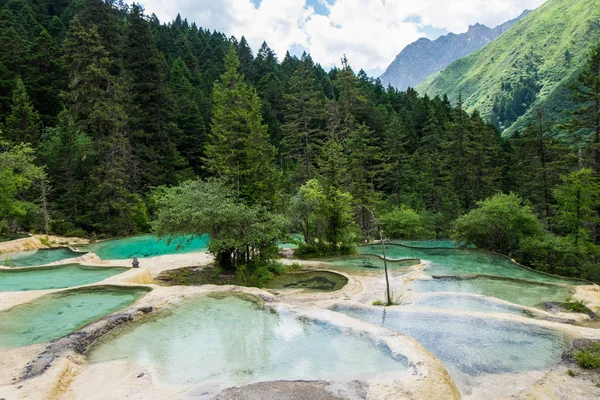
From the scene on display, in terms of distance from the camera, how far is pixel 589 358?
864 centimetres

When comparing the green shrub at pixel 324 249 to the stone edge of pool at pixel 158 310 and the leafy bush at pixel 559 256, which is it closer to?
the leafy bush at pixel 559 256

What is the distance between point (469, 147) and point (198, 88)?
41107mm

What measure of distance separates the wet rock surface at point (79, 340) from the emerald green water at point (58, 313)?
547 mm

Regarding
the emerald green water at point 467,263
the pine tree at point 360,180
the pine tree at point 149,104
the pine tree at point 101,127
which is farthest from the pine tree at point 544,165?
the pine tree at point 149,104

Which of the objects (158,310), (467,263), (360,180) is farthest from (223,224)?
(360,180)

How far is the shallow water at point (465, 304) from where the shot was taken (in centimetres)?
1273

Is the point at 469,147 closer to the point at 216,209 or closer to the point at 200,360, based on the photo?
the point at 216,209

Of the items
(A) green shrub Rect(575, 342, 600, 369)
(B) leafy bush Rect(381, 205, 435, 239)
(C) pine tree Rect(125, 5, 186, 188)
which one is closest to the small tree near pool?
(A) green shrub Rect(575, 342, 600, 369)

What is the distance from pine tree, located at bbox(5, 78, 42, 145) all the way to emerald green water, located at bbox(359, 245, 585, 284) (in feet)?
109

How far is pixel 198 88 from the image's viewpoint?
59375 millimetres

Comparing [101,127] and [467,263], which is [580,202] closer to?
[467,263]

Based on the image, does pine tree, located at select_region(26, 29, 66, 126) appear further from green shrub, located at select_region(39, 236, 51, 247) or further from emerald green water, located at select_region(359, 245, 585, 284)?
emerald green water, located at select_region(359, 245, 585, 284)

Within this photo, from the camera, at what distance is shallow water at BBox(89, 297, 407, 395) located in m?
8.17

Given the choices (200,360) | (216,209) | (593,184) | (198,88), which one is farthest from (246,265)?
(198,88)
